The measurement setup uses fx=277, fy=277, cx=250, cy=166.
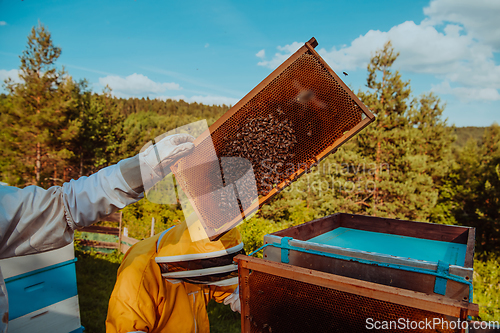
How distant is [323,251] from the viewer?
2004 mm

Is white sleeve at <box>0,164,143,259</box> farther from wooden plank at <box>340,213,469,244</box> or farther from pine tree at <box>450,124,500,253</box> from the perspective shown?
pine tree at <box>450,124,500,253</box>

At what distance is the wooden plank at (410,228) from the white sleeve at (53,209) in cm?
312

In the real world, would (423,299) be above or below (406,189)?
above

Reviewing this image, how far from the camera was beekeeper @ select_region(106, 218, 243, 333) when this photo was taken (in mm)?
1841

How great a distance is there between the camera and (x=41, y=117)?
56.7 feet

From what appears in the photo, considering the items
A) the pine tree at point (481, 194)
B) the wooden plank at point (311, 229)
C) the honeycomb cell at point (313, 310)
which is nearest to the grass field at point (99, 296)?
the wooden plank at point (311, 229)

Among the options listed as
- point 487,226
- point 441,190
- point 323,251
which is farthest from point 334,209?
point 323,251

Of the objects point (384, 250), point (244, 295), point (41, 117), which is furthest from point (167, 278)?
point (41, 117)

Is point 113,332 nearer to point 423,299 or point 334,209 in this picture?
point 423,299

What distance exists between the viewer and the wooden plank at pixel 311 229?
2.74 metres

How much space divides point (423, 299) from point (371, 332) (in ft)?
1.17

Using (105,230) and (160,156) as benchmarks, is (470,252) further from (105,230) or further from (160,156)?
(105,230)

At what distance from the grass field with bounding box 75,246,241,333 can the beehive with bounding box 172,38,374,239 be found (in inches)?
177

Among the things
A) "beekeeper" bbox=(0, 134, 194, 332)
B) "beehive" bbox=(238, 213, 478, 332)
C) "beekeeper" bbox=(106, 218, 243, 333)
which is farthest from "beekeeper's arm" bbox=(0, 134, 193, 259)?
"beehive" bbox=(238, 213, 478, 332)
